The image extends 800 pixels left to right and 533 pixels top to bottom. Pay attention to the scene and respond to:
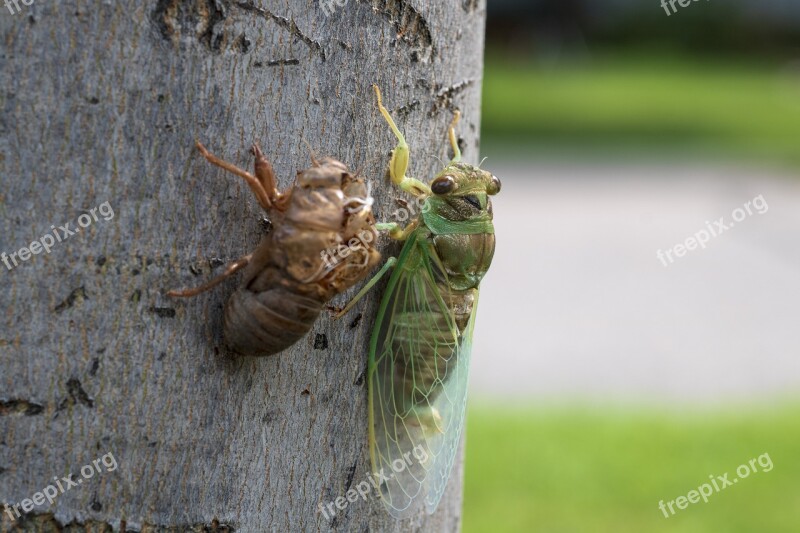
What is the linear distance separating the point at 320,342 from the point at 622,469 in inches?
111

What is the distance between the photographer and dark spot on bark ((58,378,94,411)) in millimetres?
1022

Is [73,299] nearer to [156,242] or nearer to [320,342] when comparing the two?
[156,242]

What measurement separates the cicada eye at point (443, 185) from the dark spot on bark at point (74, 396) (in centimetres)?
63

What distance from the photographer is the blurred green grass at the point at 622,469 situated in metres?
3.35

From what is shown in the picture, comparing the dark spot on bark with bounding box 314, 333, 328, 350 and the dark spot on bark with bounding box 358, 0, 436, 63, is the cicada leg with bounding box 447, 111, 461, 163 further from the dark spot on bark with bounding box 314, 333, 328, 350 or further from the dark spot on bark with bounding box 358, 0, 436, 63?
the dark spot on bark with bounding box 314, 333, 328, 350

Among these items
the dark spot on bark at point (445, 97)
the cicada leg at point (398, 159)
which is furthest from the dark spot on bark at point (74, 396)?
the dark spot on bark at point (445, 97)

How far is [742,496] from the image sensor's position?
3.51 metres

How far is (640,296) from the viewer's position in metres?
6.45

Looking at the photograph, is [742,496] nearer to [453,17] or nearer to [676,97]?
[453,17]

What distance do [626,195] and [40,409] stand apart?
9437 mm

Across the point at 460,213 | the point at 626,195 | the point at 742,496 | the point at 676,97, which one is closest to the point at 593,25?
the point at 676,97

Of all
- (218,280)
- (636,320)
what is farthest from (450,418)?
(636,320)

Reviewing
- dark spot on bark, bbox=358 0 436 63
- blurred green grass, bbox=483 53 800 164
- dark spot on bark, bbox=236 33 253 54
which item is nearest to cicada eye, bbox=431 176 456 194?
dark spot on bark, bbox=358 0 436 63

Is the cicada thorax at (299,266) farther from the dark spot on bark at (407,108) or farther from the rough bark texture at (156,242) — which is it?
the dark spot on bark at (407,108)
